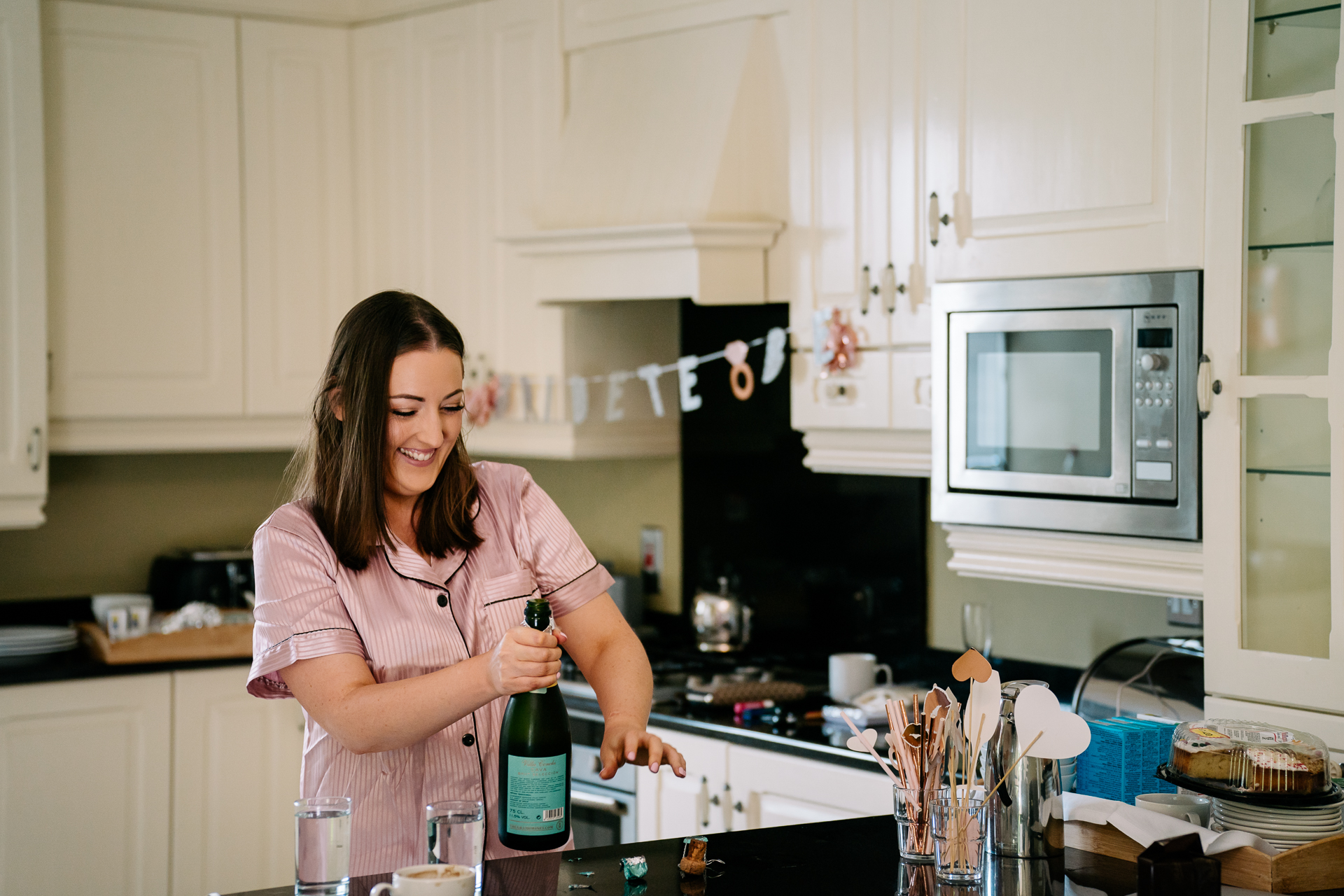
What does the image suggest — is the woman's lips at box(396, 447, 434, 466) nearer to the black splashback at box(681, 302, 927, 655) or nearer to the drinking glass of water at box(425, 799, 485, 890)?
the drinking glass of water at box(425, 799, 485, 890)

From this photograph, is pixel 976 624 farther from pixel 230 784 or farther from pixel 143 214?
pixel 143 214

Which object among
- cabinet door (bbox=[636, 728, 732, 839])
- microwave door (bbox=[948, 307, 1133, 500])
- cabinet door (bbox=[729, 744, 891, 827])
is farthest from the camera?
cabinet door (bbox=[636, 728, 732, 839])

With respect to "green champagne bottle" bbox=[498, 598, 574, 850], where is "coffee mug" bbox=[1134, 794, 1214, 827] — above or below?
below

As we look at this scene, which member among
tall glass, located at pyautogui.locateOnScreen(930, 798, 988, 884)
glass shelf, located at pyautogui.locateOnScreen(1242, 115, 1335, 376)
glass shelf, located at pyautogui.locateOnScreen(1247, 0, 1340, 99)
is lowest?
tall glass, located at pyautogui.locateOnScreen(930, 798, 988, 884)

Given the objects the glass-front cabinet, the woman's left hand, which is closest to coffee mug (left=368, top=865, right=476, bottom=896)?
the woman's left hand

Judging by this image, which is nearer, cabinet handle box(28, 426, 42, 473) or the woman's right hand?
the woman's right hand

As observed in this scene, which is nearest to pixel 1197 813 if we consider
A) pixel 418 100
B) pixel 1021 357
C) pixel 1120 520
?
pixel 1120 520

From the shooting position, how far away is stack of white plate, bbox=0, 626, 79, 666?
138 inches

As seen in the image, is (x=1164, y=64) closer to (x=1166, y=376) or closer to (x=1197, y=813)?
(x=1166, y=376)

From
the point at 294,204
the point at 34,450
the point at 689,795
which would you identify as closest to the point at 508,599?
the point at 689,795

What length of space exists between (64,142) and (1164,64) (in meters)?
A: 2.61

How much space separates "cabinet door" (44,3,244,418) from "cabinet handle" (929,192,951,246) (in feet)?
6.44

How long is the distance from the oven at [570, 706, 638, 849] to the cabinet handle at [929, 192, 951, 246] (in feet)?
4.00

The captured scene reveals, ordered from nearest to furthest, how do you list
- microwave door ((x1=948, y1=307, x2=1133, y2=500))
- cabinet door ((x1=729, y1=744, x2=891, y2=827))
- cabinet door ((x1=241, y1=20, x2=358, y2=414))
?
microwave door ((x1=948, y1=307, x2=1133, y2=500)) < cabinet door ((x1=729, y1=744, x2=891, y2=827)) < cabinet door ((x1=241, y1=20, x2=358, y2=414))
